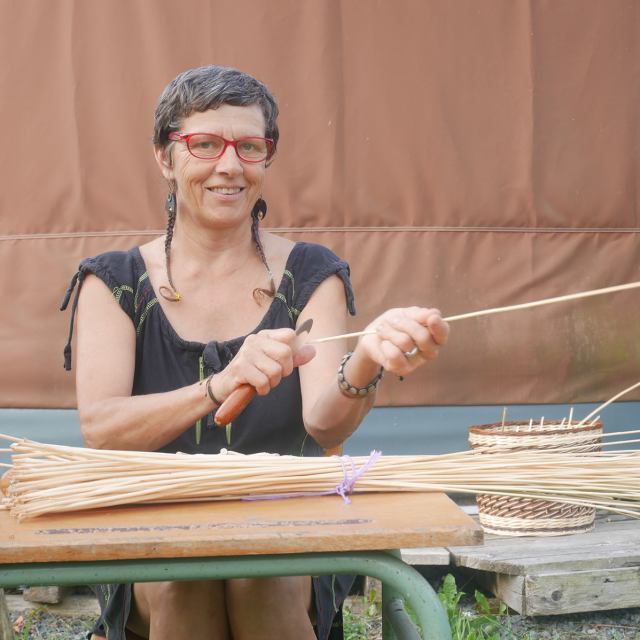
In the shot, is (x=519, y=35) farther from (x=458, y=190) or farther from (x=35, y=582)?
(x=35, y=582)

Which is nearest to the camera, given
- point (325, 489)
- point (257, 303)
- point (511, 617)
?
point (325, 489)

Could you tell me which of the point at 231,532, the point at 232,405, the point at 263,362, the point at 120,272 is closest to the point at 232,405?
the point at 232,405

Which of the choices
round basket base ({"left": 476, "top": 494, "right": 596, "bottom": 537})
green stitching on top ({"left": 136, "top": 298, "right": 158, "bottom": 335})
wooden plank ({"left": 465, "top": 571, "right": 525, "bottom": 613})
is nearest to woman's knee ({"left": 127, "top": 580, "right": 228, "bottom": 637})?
green stitching on top ({"left": 136, "top": 298, "right": 158, "bottom": 335})

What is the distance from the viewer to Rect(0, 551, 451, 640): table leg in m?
1.02

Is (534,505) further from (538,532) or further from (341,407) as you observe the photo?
(341,407)

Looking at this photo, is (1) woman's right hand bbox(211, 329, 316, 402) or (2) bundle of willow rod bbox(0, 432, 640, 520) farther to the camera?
(1) woman's right hand bbox(211, 329, 316, 402)

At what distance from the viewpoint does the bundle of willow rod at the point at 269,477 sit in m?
1.20

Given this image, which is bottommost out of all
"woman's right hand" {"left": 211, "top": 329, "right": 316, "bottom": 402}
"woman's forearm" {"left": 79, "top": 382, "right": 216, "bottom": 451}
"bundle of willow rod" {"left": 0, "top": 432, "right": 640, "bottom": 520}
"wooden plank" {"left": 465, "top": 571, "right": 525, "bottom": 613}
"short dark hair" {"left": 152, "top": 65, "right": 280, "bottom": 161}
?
"wooden plank" {"left": 465, "top": 571, "right": 525, "bottom": 613}

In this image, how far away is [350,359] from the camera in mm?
1540

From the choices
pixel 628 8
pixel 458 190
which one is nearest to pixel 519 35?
pixel 628 8

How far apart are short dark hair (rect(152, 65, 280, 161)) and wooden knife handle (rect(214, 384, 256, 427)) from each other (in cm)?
86

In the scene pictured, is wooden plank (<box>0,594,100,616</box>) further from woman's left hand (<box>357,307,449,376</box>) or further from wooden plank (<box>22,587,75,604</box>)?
woman's left hand (<box>357,307,449,376</box>)

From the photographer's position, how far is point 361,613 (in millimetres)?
2797

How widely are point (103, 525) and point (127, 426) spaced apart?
519 millimetres
